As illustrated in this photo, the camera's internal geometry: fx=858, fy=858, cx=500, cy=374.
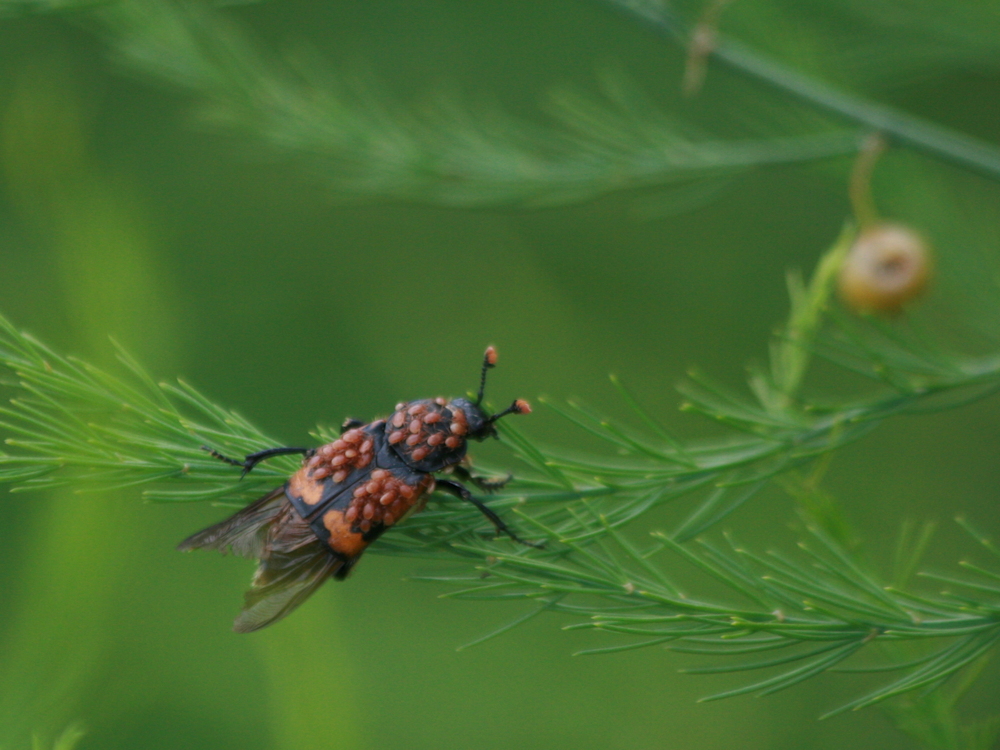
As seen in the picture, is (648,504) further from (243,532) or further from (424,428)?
(243,532)

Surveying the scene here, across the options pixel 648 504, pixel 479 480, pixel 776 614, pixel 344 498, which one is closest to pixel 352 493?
pixel 344 498

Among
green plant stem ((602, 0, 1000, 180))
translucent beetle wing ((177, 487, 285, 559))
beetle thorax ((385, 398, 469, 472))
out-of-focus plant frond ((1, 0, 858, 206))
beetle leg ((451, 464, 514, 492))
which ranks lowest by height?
translucent beetle wing ((177, 487, 285, 559))

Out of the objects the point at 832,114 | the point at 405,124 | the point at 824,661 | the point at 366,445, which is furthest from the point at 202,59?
the point at 824,661

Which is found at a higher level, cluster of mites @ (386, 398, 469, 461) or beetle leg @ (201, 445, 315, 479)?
cluster of mites @ (386, 398, 469, 461)

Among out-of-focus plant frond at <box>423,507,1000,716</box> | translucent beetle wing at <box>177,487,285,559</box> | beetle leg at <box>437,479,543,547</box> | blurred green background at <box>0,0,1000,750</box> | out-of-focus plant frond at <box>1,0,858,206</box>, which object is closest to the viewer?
out-of-focus plant frond at <box>423,507,1000,716</box>

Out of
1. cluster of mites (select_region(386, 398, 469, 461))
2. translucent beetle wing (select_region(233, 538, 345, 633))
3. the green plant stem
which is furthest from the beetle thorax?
the green plant stem

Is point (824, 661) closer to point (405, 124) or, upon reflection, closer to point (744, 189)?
point (405, 124)

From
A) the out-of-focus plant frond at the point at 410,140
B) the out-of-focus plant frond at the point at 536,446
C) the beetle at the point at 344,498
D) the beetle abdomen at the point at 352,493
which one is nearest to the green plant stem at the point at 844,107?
the out-of-focus plant frond at the point at 410,140

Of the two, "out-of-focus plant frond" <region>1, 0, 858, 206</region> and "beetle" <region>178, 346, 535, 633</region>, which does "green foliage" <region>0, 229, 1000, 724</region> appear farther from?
"out-of-focus plant frond" <region>1, 0, 858, 206</region>
